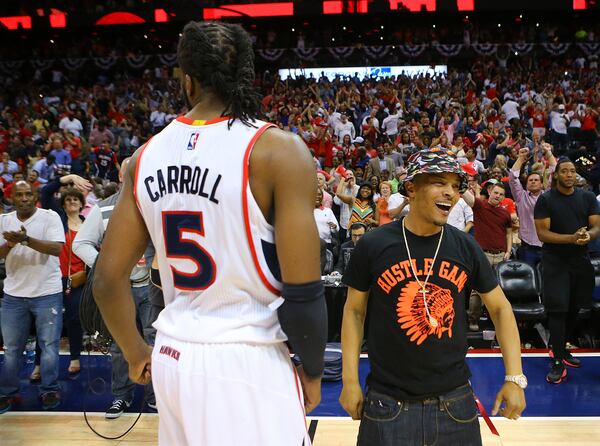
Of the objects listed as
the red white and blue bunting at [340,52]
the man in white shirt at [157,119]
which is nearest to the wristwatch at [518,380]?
the man in white shirt at [157,119]

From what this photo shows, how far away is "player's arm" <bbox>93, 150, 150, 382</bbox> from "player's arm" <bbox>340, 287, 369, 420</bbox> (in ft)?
3.32

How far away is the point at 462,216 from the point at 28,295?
16.4 ft

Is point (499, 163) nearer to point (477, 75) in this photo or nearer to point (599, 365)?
Answer: point (599, 365)

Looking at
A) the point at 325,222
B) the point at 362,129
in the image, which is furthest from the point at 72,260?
the point at 362,129

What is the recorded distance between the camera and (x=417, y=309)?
259 centimetres

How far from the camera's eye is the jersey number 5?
1.73m

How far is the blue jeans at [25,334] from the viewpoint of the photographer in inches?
207

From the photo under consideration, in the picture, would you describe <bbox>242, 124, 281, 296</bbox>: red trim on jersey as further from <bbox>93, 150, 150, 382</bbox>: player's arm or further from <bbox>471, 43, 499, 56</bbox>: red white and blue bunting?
<bbox>471, 43, 499, 56</bbox>: red white and blue bunting

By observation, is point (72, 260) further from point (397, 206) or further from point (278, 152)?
point (278, 152)

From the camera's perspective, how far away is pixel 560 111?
15.2m

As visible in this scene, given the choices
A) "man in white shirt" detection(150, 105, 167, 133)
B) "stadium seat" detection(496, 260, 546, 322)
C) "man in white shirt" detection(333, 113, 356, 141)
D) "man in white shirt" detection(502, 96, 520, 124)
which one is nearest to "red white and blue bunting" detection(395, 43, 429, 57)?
"man in white shirt" detection(502, 96, 520, 124)

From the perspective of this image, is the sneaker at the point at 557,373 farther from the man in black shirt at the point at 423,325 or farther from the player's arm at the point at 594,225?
the man in black shirt at the point at 423,325

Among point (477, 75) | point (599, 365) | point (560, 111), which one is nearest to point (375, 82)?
point (477, 75)

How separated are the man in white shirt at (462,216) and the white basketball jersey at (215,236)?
6.43 metres
